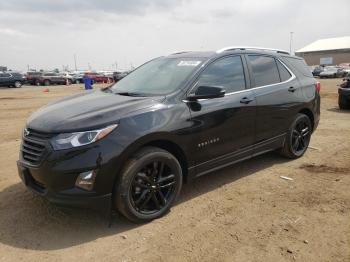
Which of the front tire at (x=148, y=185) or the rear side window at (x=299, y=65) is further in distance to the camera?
the rear side window at (x=299, y=65)

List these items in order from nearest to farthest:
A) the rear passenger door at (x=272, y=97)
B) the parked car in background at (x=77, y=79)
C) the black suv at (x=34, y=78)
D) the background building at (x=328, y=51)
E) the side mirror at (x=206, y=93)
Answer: the side mirror at (x=206, y=93) → the rear passenger door at (x=272, y=97) → the black suv at (x=34, y=78) → the parked car in background at (x=77, y=79) → the background building at (x=328, y=51)

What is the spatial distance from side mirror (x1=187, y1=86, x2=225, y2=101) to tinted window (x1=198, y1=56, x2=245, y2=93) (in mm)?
244

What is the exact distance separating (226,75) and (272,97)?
930mm

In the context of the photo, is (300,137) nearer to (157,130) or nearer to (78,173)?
(157,130)

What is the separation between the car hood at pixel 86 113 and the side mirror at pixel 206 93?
389 mm

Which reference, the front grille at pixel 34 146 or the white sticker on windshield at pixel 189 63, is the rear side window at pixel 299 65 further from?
the front grille at pixel 34 146

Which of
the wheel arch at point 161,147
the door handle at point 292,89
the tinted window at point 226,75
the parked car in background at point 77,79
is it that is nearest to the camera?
the wheel arch at point 161,147

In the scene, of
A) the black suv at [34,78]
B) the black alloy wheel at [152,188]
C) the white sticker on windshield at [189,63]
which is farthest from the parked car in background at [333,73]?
the black alloy wheel at [152,188]

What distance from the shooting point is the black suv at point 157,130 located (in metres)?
3.28

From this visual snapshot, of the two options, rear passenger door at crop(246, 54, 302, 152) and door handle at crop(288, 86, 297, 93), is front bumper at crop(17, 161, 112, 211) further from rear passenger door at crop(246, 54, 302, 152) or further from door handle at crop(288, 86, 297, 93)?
door handle at crop(288, 86, 297, 93)

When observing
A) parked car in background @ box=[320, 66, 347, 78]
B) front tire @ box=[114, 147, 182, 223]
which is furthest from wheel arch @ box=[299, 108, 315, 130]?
parked car in background @ box=[320, 66, 347, 78]

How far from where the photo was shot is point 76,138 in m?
3.26

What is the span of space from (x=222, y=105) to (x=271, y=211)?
1357 mm

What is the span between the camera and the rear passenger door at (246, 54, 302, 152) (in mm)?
4895
